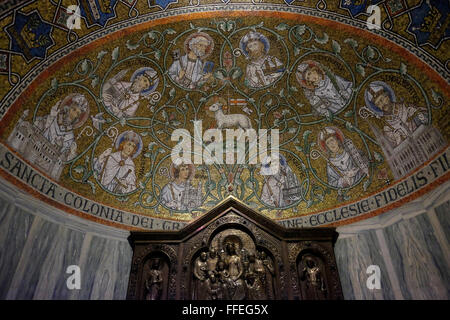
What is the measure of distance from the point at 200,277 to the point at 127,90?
15.0 feet

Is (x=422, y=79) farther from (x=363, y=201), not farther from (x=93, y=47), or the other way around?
(x=93, y=47)

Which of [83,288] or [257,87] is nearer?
[83,288]

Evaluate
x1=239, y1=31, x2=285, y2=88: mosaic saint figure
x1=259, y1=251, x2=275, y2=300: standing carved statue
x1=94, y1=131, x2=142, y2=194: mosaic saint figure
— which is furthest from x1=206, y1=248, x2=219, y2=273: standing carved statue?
x1=239, y1=31, x2=285, y2=88: mosaic saint figure

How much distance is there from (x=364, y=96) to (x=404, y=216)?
278cm

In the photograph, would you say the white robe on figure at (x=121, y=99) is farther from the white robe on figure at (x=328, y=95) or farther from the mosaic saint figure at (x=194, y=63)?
the white robe on figure at (x=328, y=95)

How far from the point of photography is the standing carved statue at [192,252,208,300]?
612 cm

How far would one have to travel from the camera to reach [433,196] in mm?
6152

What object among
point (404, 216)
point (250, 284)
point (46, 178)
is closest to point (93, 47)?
point (46, 178)

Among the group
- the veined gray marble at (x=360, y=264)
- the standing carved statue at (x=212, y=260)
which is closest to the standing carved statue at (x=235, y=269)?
the standing carved statue at (x=212, y=260)

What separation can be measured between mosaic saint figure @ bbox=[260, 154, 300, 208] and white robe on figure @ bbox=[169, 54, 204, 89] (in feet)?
8.77

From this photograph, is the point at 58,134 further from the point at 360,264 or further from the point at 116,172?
the point at 360,264

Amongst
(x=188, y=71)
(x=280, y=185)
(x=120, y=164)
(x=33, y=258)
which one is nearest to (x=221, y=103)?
(x=188, y=71)

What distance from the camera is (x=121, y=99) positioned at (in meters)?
7.81

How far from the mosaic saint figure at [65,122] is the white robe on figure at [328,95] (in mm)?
5276
